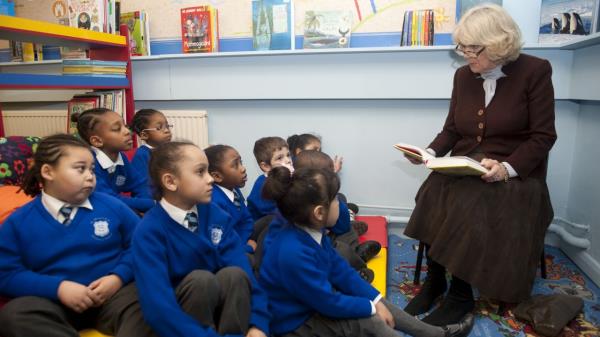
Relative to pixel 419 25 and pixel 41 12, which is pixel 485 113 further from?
pixel 41 12

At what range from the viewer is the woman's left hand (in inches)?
65.1

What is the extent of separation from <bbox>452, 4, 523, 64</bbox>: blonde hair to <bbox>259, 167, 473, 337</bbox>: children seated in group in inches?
34.9

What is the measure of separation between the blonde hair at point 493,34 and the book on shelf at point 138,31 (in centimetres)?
217

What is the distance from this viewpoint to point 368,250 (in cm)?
210

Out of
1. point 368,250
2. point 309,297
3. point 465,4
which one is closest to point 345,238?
point 368,250

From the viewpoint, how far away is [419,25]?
2.51 metres

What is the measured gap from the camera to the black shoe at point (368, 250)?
2090 millimetres

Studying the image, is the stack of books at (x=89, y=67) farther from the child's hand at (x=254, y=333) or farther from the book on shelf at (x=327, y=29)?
the child's hand at (x=254, y=333)

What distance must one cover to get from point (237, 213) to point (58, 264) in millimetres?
702

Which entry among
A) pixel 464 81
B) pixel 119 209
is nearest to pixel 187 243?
pixel 119 209

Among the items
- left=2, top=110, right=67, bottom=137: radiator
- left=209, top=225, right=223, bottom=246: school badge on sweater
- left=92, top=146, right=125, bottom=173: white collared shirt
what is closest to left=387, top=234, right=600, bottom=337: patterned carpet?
left=209, top=225, right=223, bottom=246: school badge on sweater

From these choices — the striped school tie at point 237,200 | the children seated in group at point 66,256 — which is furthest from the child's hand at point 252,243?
the children seated in group at point 66,256

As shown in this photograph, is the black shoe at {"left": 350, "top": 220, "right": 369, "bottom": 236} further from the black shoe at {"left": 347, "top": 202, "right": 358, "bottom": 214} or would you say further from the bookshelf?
the bookshelf

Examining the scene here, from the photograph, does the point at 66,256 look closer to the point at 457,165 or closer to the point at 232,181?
the point at 232,181
